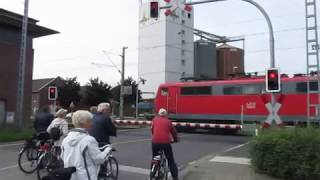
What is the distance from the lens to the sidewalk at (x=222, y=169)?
12.9m

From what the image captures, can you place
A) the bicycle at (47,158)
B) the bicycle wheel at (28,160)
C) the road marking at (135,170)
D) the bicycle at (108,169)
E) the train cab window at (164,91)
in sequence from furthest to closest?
the train cab window at (164,91) → the road marking at (135,170) → the bicycle wheel at (28,160) → the bicycle at (47,158) → the bicycle at (108,169)

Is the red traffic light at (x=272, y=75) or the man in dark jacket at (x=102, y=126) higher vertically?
the red traffic light at (x=272, y=75)

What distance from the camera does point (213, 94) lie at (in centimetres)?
3319

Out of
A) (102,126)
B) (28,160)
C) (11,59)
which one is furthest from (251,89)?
(102,126)

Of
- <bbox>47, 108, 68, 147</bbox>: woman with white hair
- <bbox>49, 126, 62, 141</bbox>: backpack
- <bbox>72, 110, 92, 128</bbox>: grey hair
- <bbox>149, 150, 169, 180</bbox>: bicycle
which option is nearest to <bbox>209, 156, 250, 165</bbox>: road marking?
<bbox>149, 150, 169, 180</bbox>: bicycle

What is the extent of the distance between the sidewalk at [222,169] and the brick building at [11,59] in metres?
24.7

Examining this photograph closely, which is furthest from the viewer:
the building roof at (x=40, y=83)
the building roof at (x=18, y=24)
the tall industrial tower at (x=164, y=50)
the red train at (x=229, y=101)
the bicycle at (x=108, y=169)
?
the tall industrial tower at (x=164, y=50)

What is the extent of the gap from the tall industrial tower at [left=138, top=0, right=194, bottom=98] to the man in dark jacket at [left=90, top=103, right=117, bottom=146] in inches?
3295

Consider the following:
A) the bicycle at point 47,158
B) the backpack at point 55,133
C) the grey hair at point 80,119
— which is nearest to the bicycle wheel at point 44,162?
the bicycle at point 47,158

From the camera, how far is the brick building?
1496 inches

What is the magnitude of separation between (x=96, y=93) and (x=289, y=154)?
2640 inches

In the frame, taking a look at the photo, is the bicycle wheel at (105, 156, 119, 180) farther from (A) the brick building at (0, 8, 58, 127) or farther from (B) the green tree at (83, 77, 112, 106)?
(B) the green tree at (83, 77, 112, 106)

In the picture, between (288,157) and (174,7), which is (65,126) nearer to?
(288,157)

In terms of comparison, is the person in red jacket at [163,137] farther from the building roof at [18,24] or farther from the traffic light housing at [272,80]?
the building roof at [18,24]
